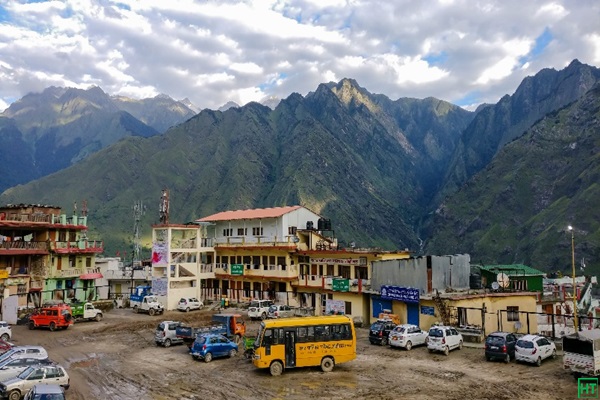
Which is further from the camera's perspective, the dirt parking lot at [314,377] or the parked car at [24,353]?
the parked car at [24,353]

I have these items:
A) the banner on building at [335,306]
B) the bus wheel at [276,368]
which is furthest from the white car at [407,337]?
the banner on building at [335,306]

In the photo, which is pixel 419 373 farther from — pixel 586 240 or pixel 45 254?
pixel 586 240

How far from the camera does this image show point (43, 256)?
62.9 m

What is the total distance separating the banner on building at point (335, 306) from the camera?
52322 millimetres

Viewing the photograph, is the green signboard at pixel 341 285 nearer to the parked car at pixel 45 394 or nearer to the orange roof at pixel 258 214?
the orange roof at pixel 258 214

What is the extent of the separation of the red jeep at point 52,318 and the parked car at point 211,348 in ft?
66.1

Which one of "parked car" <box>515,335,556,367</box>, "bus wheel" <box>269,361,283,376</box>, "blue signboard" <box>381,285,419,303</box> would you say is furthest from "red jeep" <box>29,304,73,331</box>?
"parked car" <box>515,335,556,367</box>

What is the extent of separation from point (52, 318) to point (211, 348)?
22.6 m

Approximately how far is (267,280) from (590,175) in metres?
161

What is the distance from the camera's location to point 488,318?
1647 inches

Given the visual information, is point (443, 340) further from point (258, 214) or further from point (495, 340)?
point (258, 214)

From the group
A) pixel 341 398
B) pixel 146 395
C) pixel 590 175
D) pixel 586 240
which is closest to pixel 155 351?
pixel 146 395

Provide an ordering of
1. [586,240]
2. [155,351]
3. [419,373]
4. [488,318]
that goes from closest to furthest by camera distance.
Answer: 1. [419,373]
2. [155,351]
3. [488,318]
4. [586,240]

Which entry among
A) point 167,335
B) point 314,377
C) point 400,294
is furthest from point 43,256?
point 314,377
